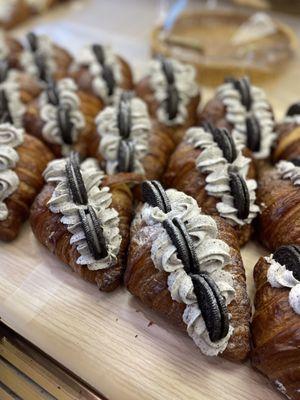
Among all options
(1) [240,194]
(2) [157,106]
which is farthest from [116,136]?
(1) [240,194]

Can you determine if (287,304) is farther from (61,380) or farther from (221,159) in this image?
(61,380)

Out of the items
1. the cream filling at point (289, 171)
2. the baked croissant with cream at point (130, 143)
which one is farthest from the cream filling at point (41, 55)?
the cream filling at point (289, 171)

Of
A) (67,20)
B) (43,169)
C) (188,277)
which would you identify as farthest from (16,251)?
(67,20)

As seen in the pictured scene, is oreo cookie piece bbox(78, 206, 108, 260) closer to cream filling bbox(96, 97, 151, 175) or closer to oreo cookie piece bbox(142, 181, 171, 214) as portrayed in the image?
oreo cookie piece bbox(142, 181, 171, 214)

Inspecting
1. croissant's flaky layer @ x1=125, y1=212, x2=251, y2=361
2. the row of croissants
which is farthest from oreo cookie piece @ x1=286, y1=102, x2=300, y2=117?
croissant's flaky layer @ x1=125, y1=212, x2=251, y2=361

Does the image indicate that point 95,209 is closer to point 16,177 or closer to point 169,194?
point 169,194

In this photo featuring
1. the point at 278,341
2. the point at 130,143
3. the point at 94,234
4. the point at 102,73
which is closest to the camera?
the point at 278,341

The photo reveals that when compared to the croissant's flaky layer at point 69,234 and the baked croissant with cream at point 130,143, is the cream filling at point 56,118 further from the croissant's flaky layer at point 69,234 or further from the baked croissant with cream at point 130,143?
the croissant's flaky layer at point 69,234
